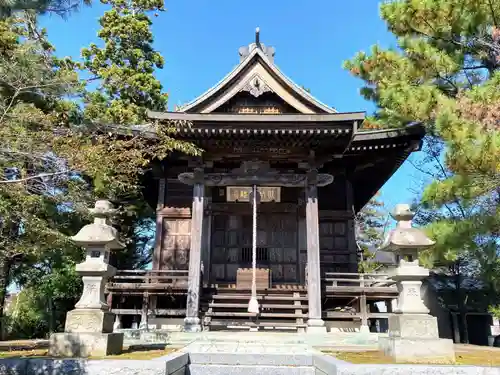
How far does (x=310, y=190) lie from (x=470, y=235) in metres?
4.27

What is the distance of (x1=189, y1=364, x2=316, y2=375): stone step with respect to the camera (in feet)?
20.8

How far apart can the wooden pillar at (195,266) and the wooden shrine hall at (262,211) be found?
0.09 feet

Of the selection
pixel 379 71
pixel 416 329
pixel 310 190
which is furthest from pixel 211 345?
pixel 379 71

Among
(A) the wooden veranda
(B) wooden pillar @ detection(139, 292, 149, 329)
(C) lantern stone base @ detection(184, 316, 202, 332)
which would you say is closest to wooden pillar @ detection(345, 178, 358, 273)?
(A) the wooden veranda

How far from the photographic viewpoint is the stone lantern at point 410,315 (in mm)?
6086

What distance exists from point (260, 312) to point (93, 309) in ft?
20.2

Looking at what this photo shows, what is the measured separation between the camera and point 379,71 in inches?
524

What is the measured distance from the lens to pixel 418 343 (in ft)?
20.1

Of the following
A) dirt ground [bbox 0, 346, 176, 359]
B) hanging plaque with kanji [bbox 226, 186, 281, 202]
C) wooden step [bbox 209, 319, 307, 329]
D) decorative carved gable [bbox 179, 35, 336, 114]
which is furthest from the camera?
decorative carved gable [bbox 179, 35, 336, 114]

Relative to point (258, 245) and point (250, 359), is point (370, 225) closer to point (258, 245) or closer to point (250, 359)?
point (258, 245)

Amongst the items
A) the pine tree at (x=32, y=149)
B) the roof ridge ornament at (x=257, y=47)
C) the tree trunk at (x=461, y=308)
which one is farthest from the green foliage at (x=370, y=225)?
the pine tree at (x=32, y=149)

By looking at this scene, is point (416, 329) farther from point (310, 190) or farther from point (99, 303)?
point (310, 190)

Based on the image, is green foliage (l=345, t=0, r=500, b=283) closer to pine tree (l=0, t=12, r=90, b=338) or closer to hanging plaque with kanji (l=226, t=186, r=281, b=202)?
hanging plaque with kanji (l=226, t=186, r=281, b=202)

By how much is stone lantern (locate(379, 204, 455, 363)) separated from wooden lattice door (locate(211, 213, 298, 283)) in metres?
6.59
